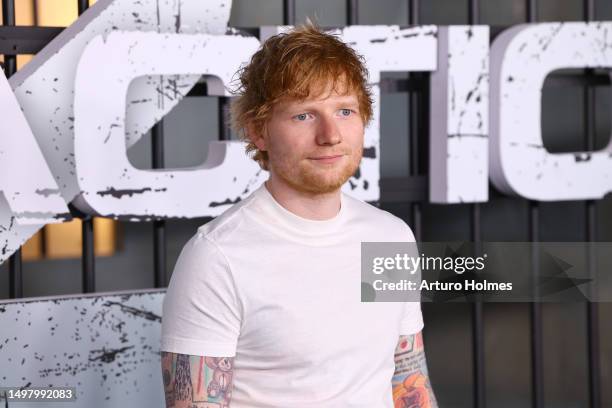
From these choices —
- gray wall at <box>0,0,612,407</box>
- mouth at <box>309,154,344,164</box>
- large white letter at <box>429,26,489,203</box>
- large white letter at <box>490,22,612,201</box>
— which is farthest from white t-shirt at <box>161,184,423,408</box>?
gray wall at <box>0,0,612,407</box>

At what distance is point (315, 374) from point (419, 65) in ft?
4.44

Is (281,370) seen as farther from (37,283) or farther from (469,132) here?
(37,283)

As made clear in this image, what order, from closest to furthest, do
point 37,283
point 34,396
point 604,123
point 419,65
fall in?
1. point 34,396
2. point 419,65
3. point 604,123
4. point 37,283

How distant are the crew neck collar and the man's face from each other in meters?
0.05

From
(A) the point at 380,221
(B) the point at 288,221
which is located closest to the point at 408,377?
(A) the point at 380,221

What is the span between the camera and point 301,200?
6.04 ft

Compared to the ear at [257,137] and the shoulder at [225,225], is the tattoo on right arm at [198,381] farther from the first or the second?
the ear at [257,137]

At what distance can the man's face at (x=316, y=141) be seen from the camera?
1.79 meters

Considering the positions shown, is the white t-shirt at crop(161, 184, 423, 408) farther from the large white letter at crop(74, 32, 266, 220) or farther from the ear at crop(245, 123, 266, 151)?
the large white letter at crop(74, 32, 266, 220)

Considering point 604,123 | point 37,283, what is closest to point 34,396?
point 37,283

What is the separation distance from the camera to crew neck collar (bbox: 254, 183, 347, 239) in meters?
1.83

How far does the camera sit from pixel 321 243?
185 cm

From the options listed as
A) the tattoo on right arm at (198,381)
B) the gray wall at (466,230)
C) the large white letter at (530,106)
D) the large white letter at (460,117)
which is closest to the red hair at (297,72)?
the tattoo on right arm at (198,381)

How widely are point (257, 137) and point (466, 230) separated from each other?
3.72m
